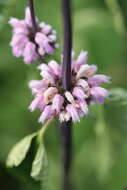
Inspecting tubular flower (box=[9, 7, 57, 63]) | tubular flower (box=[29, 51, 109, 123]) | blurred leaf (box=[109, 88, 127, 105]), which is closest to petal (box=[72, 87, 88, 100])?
tubular flower (box=[29, 51, 109, 123])

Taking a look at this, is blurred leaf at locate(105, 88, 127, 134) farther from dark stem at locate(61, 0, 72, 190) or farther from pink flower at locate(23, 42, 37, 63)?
pink flower at locate(23, 42, 37, 63)

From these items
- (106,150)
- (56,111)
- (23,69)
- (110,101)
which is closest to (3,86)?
(23,69)

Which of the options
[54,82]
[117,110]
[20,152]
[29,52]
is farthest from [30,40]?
[117,110]

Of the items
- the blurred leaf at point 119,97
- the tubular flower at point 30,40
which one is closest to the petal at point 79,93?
the tubular flower at point 30,40

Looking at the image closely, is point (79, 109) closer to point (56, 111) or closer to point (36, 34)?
point (56, 111)

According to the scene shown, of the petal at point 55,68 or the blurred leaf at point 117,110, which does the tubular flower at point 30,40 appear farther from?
the blurred leaf at point 117,110

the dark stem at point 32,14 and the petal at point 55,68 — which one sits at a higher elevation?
the dark stem at point 32,14

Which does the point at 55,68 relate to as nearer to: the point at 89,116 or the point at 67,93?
the point at 67,93
